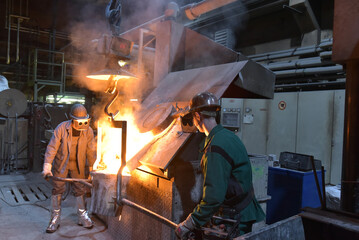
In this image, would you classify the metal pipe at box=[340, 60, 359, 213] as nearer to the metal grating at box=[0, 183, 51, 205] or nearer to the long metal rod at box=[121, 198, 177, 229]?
the long metal rod at box=[121, 198, 177, 229]

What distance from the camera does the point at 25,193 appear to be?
5590 millimetres

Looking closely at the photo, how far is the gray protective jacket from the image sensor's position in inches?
155

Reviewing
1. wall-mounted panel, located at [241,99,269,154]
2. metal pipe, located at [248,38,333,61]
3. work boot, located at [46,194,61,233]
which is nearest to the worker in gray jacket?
work boot, located at [46,194,61,233]

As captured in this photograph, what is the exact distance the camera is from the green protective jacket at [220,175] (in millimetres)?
1911

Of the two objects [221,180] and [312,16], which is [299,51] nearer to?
[312,16]

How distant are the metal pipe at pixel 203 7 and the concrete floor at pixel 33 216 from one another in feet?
12.1

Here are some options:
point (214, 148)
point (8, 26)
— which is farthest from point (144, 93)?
point (8, 26)

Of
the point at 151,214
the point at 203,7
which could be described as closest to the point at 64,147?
the point at 151,214

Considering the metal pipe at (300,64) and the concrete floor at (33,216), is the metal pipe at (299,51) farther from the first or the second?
the concrete floor at (33,216)

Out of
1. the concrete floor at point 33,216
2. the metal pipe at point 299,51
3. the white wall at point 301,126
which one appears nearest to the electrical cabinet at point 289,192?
the white wall at point 301,126

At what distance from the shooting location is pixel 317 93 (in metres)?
5.80

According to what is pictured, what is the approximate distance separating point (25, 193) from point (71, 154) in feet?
7.72

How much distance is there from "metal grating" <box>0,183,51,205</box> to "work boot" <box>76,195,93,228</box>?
1598 mm

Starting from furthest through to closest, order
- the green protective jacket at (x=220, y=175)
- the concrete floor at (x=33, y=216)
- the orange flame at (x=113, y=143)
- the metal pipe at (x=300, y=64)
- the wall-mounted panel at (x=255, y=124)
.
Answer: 1. the wall-mounted panel at (x=255, y=124)
2. the metal pipe at (x=300, y=64)
3. the concrete floor at (x=33, y=216)
4. the orange flame at (x=113, y=143)
5. the green protective jacket at (x=220, y=175)
